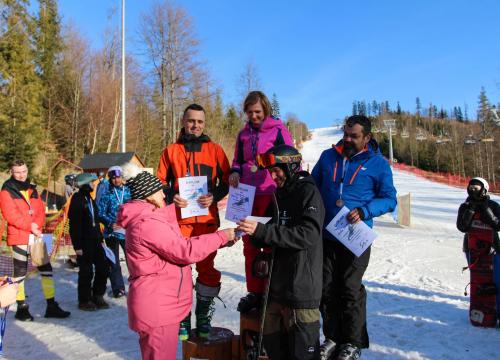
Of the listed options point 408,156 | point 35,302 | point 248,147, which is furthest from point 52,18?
point 408,156

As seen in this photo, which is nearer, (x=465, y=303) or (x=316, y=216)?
(x=316, y=216)

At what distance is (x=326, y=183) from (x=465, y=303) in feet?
11.9

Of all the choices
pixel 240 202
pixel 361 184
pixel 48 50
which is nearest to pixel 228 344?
pixel 240 202

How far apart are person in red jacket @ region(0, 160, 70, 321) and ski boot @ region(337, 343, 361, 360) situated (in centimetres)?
388

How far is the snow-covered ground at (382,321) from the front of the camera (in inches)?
156

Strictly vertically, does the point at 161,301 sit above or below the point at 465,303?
above

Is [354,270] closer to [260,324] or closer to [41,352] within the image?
[260,324]

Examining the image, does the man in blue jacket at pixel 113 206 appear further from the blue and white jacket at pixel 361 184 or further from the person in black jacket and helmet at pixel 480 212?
the person in black jacket and helmet at pixel 480 212

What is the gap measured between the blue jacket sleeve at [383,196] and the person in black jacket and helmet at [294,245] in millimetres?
648

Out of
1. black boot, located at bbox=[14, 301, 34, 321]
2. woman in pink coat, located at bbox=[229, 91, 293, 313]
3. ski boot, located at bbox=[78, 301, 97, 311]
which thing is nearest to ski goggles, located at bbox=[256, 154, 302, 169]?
woman in pink coat, located at bbox=[229, 91, 293, 313]

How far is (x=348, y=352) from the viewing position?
3211 millimetres

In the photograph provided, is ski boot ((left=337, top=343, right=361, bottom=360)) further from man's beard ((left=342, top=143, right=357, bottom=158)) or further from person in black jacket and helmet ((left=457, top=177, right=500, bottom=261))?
person in black jacket and helmet ((left=457, top=177, right=500, bottom=261))

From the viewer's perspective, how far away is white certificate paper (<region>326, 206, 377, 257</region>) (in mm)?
3113

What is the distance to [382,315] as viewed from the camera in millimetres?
4945
